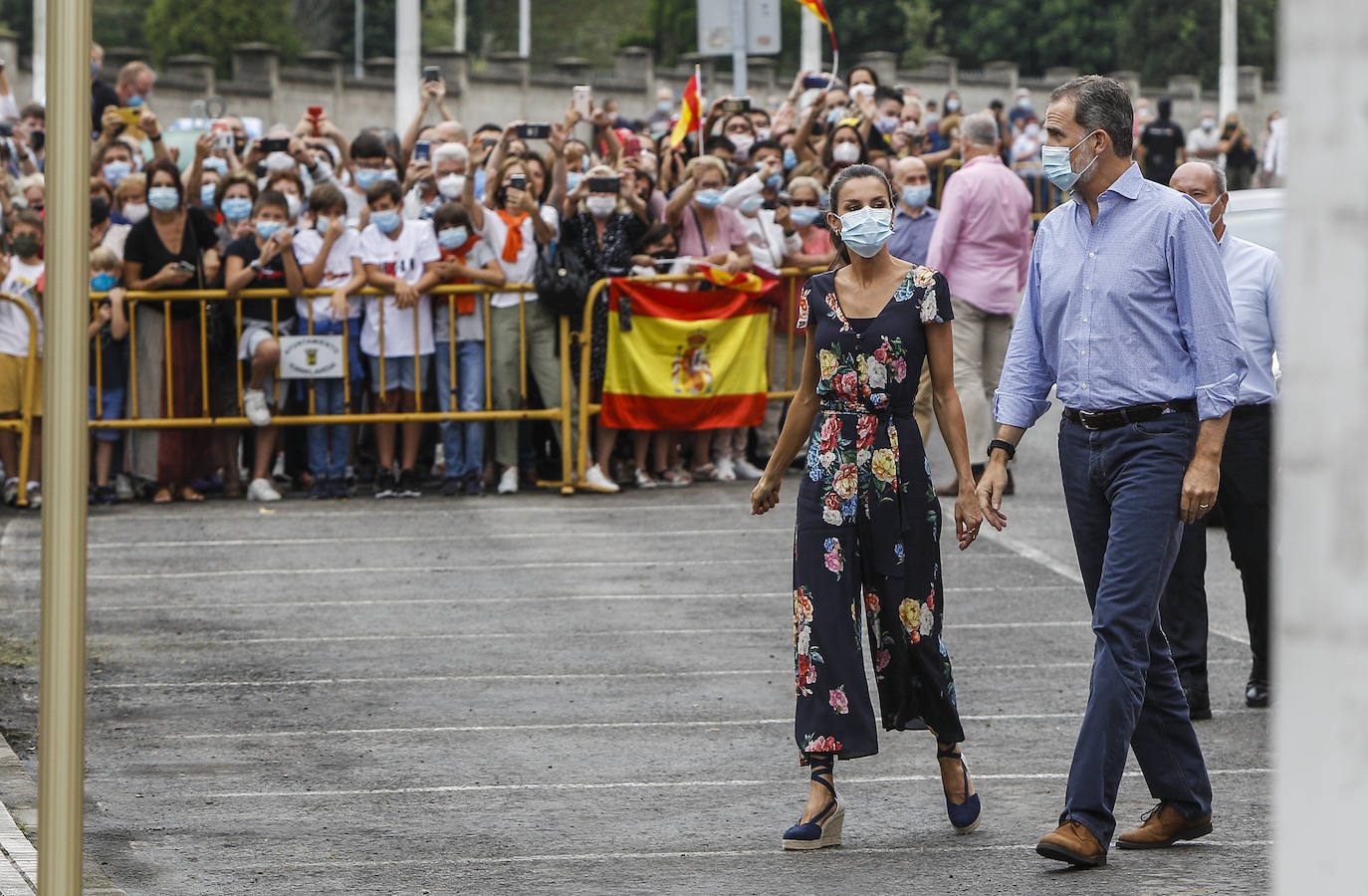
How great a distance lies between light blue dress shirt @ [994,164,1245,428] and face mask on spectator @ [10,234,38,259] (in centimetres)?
926

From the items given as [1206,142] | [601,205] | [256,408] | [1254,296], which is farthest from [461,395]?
[1206,142]

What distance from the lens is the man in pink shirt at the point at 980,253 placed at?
12.8m

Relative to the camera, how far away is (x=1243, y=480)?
8.41m

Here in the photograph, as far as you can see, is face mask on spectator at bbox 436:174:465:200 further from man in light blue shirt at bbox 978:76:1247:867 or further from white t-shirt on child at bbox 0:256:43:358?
man in light blue shirt at bbox 978:76:1247:867

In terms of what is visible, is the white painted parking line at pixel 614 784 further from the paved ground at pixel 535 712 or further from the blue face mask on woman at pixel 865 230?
the blue face mask on woman at pixel 865 230

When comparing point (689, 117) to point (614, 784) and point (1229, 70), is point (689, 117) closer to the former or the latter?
point (614, 784)

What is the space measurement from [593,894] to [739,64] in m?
14.0

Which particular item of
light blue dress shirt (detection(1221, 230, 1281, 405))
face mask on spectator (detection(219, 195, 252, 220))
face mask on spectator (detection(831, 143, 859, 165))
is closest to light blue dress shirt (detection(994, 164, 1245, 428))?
light blue dress shirt (detection(1221, 230, 1281, 405))

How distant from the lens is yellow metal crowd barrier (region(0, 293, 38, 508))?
1348 centimetres

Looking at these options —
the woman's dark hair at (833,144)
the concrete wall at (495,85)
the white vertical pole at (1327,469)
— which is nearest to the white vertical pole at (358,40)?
the concrete wall at (495,85)

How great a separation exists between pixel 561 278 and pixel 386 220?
115cm

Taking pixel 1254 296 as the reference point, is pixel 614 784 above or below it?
below

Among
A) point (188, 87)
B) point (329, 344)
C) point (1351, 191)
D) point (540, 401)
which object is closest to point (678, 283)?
point (540, 401)

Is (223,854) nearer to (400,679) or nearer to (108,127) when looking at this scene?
(400,679)
